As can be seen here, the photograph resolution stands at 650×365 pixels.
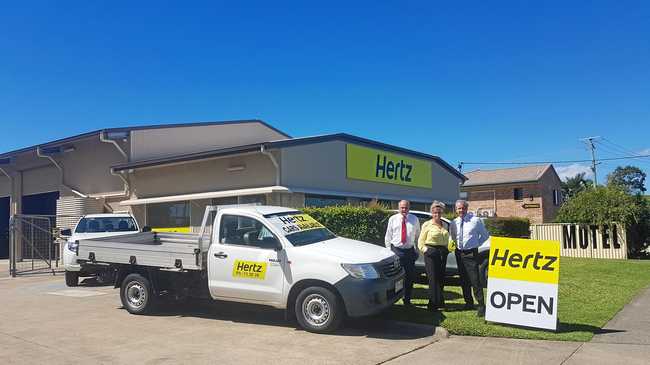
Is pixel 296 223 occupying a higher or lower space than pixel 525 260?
higher

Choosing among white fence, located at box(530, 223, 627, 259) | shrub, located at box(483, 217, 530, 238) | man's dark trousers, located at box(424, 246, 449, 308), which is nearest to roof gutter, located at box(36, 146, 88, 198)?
shrub, located at box(483, 217, 530, 238)

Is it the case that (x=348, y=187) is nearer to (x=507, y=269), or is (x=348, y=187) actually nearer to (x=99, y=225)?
(x=99, y=225)

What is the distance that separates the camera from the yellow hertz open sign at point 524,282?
24.7ft

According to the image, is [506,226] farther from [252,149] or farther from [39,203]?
[39,203]

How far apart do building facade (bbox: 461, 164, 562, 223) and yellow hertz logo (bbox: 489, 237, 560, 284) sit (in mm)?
35817

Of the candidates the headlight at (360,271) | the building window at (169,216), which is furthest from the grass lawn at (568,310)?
the building window at (169,216)

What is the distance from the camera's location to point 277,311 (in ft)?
30.8

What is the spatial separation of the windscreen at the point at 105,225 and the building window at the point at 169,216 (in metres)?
2.56

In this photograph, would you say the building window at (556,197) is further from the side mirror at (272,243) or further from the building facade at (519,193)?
the side mirror at (272,243)

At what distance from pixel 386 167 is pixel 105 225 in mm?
10127

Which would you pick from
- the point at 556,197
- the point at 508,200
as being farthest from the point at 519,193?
the point at 556,197

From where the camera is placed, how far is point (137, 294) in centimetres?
951

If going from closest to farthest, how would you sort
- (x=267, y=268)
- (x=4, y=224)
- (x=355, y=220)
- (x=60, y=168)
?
(x=267, y=268) → (x=355, y=220) → (x=60, y=168) → (x=4, y=224)

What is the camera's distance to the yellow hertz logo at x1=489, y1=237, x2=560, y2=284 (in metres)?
7.64
